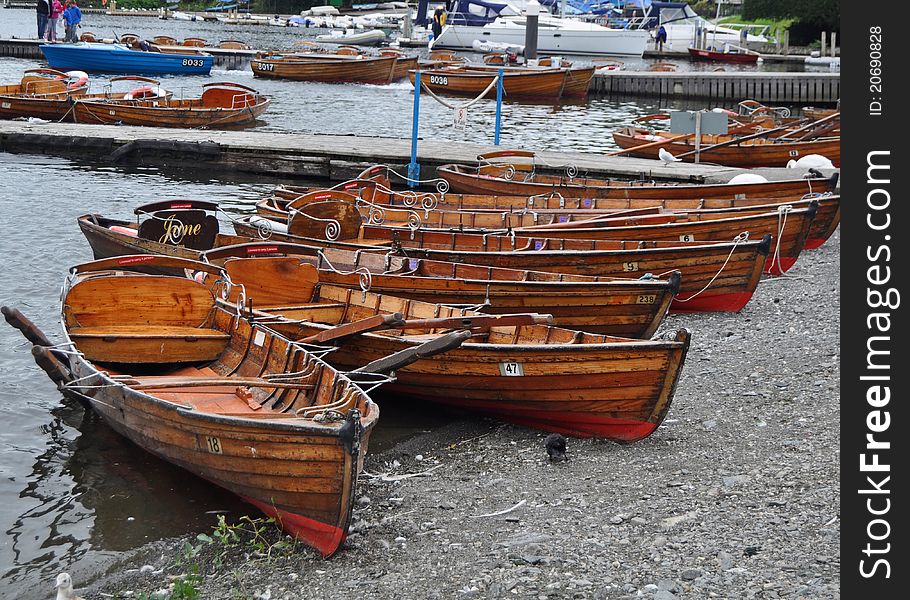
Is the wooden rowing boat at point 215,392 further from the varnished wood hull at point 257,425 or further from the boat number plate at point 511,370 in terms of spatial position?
the boat number plate at point 511,370

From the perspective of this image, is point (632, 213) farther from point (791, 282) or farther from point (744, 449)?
point (744, 449)

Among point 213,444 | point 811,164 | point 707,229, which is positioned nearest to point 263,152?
point 811,164

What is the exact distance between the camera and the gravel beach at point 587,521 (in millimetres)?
6762

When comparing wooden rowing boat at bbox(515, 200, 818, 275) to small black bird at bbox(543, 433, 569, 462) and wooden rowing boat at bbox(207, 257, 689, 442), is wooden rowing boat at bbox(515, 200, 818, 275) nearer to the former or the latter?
wooden rowing boat at bbox(207, 257, 689, 442)

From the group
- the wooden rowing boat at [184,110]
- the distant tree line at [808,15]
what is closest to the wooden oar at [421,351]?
the wooden rowing boat at [184,110]

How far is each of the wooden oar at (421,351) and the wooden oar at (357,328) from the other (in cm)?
47

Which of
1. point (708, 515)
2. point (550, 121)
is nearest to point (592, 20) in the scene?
point (550, 121)

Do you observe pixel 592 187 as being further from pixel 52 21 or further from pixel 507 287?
pixel 52 21

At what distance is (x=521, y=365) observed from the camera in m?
9.69

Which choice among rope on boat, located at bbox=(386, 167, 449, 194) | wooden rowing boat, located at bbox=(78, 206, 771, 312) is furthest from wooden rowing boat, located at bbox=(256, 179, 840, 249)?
wooden rowing boat, located at bbox=(78, 206, 771, 312)

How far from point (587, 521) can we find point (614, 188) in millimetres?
11322

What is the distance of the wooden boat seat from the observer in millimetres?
9898

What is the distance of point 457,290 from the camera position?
12.2m
